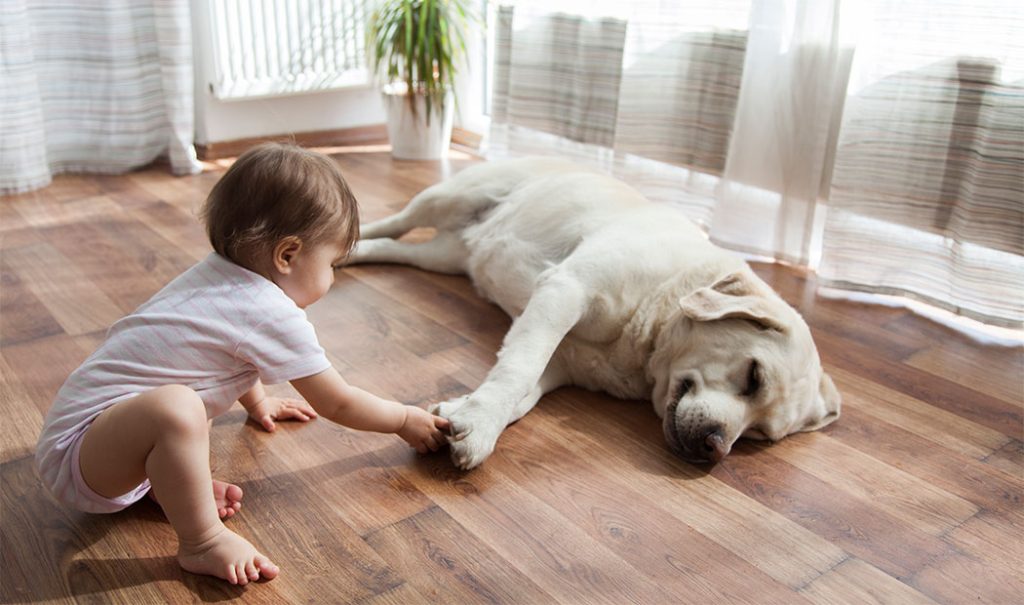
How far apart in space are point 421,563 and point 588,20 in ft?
8.73

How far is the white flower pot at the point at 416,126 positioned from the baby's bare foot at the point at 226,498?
2.82 meters

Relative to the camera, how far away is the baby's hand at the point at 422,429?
1.73m

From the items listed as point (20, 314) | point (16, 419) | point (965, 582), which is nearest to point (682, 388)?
point (965, 582)

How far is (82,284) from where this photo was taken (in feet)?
8.54

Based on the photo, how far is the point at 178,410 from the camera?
132 centimetres

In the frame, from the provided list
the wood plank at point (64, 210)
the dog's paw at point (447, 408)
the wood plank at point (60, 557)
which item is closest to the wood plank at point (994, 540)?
the dog's paw at point (447, 408)

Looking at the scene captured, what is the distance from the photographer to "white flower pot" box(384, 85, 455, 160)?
4.16 meters

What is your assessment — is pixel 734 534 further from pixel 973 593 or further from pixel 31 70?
pixel 31 70

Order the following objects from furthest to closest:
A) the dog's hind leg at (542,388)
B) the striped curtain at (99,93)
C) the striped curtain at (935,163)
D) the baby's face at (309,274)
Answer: the striped curtain at (99,93) < the striped curtain at (935,163) < the dog's hind leg at (542,388) < the baby's face at (309,274)

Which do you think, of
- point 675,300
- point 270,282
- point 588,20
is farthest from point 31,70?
point 675,300

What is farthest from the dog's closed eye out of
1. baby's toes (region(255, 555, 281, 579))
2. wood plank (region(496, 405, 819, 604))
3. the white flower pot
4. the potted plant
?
the white flower pot

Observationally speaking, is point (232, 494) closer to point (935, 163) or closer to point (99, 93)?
point (935, 163)

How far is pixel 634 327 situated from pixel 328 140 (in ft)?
9.49

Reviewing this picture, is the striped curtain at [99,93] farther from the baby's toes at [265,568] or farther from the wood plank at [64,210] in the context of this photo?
the baby's toes at [265,568]
